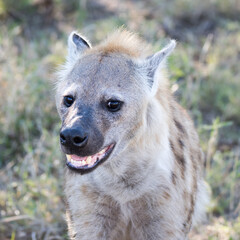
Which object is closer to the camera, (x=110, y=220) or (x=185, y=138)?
(x=110, y=220)

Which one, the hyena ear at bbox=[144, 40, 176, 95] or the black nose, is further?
the hyena ear at bbox=[144, 40, 176, 95]

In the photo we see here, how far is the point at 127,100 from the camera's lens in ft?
6.69

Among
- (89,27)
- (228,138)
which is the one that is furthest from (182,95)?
(89,27)

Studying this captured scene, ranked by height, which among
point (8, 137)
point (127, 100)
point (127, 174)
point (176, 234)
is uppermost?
point (127, 100)

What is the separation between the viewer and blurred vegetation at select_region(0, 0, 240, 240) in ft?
9.56

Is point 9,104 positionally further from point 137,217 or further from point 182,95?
point 137,217

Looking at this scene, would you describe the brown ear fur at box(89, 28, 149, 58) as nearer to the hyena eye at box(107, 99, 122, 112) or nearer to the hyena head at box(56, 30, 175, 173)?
the hyena head at box(56, 30, 175, 173)

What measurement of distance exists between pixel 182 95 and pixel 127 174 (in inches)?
68.6

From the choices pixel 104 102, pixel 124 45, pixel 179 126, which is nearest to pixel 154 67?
pixel 124 45

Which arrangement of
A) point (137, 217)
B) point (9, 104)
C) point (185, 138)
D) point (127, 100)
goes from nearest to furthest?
1. point (127, 100)
2. point (137, 217)
3. point (185, 138)
4. point (9, 104)

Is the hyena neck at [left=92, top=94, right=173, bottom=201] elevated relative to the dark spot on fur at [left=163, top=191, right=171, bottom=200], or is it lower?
elevated

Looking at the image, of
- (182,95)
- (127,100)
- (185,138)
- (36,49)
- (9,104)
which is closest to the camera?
(127,100)

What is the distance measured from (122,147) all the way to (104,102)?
0.74 ft

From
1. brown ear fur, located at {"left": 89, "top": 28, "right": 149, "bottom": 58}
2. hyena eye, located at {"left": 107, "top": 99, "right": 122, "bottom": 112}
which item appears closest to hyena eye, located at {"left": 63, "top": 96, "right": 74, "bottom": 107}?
hyena eye, located at {"left": 107, "top": 99, "right": 122, "bottom": 112}
